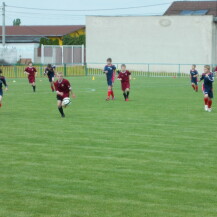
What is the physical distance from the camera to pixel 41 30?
Answer: 104m

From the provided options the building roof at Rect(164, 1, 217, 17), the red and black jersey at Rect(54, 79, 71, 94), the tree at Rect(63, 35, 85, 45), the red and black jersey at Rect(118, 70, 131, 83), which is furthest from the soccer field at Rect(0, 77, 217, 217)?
the building roof at Rect(164, 1, 217, 17)

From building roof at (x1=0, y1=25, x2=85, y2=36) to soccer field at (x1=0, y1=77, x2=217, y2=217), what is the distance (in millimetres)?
A: 77194

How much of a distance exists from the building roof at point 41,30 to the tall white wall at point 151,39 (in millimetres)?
32170

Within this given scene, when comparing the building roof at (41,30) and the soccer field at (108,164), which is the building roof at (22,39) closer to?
the building roof at (41,30)

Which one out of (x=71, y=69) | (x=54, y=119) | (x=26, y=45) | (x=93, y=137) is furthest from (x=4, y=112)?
(x=26, y=45)

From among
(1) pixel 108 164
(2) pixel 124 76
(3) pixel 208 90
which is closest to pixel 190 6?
(2) pixel 124 76

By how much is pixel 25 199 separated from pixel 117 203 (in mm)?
1350

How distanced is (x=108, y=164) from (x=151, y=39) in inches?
2073

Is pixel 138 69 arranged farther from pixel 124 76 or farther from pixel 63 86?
pixel 63 86

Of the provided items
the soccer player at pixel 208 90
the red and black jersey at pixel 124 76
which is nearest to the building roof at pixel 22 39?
the red and black jersey at pixel 124 76

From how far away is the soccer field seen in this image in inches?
367

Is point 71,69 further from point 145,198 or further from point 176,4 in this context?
point 145,198

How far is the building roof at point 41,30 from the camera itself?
326ft

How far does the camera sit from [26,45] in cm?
8456
